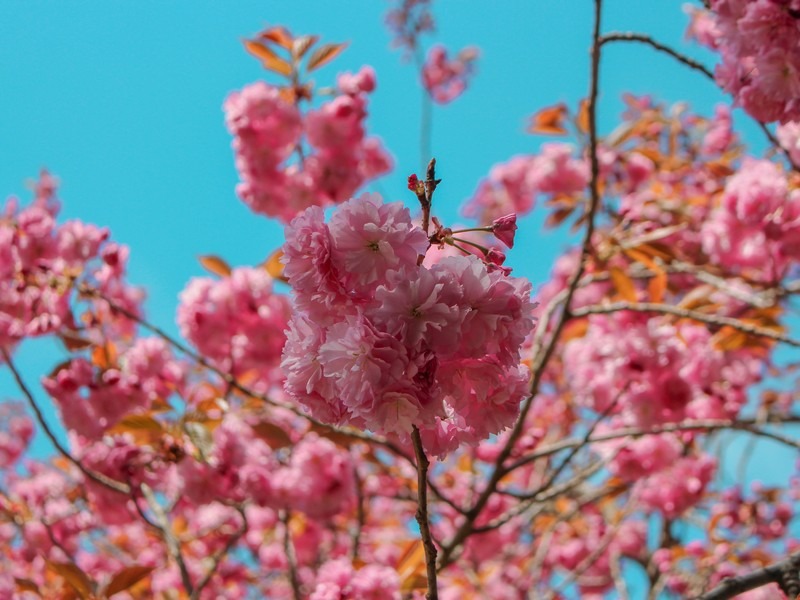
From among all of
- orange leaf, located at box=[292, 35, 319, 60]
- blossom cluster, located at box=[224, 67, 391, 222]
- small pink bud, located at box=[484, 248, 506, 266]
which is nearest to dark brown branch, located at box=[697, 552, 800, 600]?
small pink bud, located at box=[484, 248, 506, 266]

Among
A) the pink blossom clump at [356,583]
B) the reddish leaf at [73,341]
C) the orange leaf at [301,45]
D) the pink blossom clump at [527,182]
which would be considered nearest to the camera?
the pink blossom clump at [356,583]

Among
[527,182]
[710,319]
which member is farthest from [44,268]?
[527,182]

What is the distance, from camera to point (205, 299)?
110 inches

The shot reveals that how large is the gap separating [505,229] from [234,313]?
197 cm

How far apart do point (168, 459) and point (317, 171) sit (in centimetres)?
135

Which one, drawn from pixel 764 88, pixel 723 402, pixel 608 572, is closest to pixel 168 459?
pixel 764 88

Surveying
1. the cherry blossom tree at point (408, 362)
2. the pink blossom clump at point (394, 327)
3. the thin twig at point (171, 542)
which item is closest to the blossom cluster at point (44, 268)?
the cherry blossom tree at point (408, 362)

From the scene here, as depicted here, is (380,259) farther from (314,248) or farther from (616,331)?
(616,331)

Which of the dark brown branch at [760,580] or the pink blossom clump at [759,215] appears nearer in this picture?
the dark brown branch at [760,580]

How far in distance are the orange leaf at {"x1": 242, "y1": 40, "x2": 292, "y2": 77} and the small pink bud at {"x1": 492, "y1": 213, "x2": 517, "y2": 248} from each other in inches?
84.7

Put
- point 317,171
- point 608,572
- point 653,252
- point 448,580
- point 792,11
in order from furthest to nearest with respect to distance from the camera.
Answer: point 608,572, point 448,580, point 317,171, point 653,252, point 792,11

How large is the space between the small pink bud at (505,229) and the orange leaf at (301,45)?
211cm

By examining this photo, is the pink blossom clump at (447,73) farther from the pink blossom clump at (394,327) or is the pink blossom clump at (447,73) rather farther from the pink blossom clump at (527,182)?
the pink blossom clump at (394,327)

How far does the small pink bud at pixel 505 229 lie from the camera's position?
3.25ft
